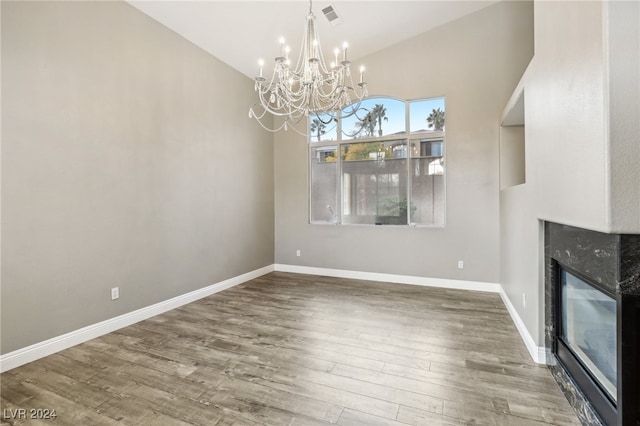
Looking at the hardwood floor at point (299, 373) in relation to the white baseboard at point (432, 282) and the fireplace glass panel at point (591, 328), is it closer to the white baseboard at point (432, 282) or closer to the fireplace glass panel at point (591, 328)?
the white baseboard at point (432, 282)

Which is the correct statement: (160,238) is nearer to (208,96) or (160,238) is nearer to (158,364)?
(158,364)

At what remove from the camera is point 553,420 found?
→ 1841 mm

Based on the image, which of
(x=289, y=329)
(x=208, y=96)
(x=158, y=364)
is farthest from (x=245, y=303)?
(x=208, y=96)

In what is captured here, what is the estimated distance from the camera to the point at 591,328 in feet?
6.07

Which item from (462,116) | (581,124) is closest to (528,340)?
(581,124)

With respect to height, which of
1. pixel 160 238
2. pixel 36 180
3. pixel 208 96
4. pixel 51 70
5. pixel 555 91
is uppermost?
pixel 208 96

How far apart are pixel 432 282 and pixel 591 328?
3019mm

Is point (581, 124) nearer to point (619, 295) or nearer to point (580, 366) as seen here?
point (619, 295)

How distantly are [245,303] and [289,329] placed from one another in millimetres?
1076

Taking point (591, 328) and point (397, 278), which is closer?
point (591, 328)

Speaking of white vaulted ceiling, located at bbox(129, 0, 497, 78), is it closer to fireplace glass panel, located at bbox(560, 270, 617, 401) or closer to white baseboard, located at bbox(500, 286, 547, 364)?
fireplace glass panel, located at bbox(560, 270, 617, 401)

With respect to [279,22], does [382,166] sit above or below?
below

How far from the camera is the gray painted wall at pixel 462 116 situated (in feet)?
14.5

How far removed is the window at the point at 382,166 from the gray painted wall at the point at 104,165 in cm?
168
